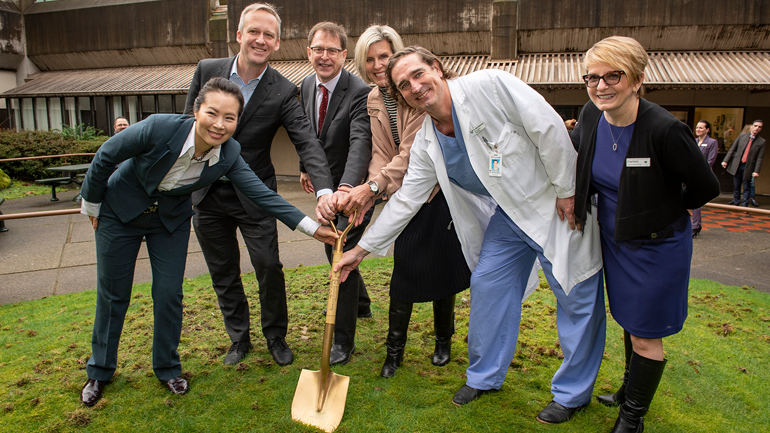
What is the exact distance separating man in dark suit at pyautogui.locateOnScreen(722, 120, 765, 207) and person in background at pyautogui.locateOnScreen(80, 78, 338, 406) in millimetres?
11485

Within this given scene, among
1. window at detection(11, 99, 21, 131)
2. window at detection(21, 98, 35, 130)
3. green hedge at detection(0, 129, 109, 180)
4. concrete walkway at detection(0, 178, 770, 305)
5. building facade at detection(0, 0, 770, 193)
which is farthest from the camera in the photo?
window at detection(11, 99, 21, 131)

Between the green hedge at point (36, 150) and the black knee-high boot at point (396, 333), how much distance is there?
13929mm

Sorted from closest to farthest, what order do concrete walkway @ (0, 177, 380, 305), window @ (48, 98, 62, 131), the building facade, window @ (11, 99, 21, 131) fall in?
1. concrete walkway @ (0, 177, 380, 305)
2. the building facade
3. window @ (48, 98, 62, 131)
4. window @ (11, 99, 21, 131)

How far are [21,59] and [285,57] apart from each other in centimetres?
1033

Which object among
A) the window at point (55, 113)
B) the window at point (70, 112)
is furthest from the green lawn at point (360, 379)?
the window at point (55, 113)

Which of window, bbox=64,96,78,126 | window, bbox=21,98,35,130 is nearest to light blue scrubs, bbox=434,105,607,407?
window, bbox=64,96,78,126

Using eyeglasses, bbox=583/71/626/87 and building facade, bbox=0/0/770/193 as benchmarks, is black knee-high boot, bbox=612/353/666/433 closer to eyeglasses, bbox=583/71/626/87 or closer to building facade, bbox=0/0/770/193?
eyeglasses, bbox=583/71/626/87

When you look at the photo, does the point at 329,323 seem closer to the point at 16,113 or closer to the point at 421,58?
the point at 421,58

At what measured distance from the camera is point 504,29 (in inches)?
508

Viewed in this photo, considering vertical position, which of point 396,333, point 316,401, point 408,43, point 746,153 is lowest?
point 316,401

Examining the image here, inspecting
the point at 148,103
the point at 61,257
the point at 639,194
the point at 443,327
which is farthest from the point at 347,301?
the point at 148,103

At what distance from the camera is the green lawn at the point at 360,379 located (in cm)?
273

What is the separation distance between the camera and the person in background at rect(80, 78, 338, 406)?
2.76 meters

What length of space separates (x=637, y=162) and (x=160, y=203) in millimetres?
2462
